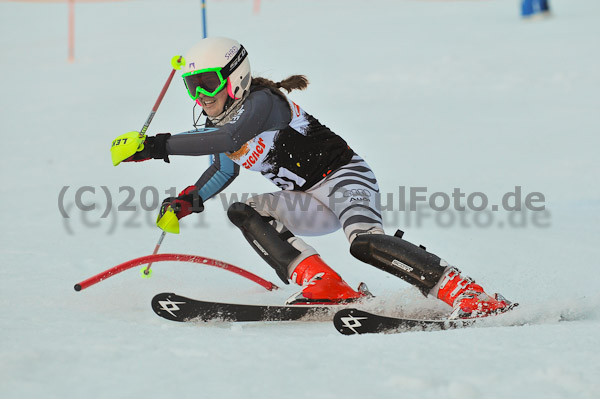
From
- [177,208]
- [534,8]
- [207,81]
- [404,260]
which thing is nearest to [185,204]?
[177,208]

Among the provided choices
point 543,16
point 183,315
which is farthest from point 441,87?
point 183,315

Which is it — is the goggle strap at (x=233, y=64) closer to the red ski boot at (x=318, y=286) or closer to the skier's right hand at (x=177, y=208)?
the skier's right hand at (x=177, y=208)

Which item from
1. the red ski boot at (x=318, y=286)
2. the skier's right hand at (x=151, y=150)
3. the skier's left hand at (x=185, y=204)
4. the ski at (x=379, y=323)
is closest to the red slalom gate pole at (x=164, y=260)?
the skier's left hand at (x=185, y=204)

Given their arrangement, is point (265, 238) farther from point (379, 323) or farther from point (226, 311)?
point (379, 323)

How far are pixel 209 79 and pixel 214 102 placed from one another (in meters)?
0.13

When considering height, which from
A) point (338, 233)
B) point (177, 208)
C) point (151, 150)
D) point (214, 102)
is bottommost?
point (338, 233)

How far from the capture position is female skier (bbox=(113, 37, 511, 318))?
3512mm

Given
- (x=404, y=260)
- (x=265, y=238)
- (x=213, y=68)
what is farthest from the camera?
(x=265, y=238)

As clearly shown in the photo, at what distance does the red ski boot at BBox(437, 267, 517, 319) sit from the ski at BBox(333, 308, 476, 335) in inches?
2.8

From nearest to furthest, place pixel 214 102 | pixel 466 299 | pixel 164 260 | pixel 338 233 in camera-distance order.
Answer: pixel 466 299 → pixel 214 102 → pixel 164 260 → pixel 338 233

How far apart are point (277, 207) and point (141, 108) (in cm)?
699

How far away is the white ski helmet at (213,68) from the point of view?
3.72 m

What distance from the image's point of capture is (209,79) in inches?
147

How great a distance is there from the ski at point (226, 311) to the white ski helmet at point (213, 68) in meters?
1.05
